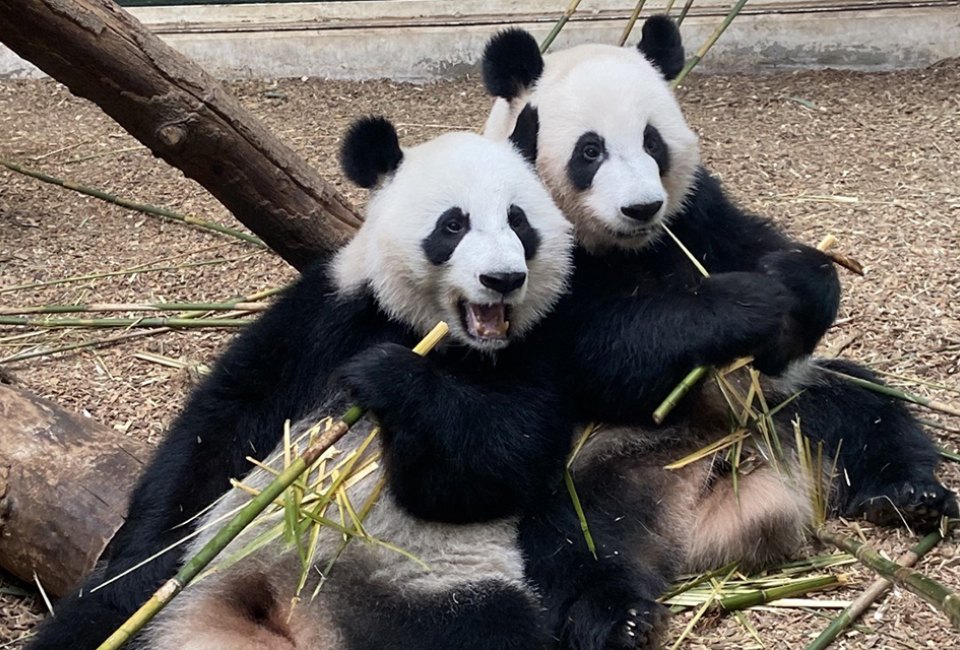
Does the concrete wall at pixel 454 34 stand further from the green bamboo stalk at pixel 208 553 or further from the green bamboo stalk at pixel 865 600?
the green bamboo stalk at pixel 208 553

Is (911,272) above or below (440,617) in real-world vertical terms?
above

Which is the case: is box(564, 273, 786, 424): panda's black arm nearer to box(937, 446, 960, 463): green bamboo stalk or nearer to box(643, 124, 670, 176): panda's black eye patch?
box(643, 124, 670, 176): panda's black eye patch

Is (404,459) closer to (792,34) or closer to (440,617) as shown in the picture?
(440,617)

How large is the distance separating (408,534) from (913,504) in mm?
1459

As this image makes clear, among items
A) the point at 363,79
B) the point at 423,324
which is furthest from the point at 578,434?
the point at 363,79

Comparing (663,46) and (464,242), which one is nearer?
(464,242)

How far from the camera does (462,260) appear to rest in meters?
2.82

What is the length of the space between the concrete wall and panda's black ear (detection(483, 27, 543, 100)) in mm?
4054

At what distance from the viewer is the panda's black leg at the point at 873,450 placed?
322 cm

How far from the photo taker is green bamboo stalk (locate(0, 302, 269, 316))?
4.58 m

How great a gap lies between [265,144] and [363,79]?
398cm

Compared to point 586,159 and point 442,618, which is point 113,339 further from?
point 442,618

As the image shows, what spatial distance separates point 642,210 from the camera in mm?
3115

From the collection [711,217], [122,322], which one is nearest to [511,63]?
[711,217]
